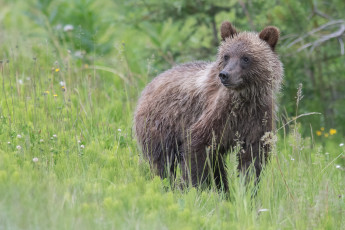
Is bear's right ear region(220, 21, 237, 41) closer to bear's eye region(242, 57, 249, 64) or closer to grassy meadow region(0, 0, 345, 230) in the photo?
bear's eye region(242, 57, 249, 64)

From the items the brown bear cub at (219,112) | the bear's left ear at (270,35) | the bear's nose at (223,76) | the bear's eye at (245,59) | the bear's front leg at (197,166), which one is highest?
the bear's left ear at (270,35)

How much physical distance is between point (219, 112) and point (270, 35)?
101cm

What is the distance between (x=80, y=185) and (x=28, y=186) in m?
0.47

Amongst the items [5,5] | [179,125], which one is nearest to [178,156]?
[179,125]

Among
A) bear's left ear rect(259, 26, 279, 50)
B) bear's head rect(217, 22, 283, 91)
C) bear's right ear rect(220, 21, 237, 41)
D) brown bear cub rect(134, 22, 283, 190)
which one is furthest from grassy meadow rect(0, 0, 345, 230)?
bear's right ear rect(220, 21, 237, 41)

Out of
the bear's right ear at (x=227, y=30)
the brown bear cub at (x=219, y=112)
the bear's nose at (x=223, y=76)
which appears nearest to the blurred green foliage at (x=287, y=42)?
the brown bear cub at (x=219, y=112)

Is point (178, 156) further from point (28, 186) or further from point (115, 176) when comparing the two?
point (28, 186)

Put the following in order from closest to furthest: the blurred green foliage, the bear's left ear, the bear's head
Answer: the bear's head
the bear's left ear
the blurred green foliage

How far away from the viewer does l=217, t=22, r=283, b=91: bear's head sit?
557 centimetres

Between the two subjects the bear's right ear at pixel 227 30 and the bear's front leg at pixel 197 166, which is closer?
the bear's front leg at pixel 197 166

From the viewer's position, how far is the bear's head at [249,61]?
5574mm

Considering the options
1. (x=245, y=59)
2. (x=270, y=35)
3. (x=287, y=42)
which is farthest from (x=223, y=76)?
(x=287, y=42)

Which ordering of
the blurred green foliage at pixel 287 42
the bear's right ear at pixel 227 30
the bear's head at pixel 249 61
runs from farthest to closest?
the blurred green foliage at pixel 287 42, the bear's right ear at pixel 227 30, the bear's head at pixel 249 61

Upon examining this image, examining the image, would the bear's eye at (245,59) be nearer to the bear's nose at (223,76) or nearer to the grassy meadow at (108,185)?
the bear's nose at (223,76)
